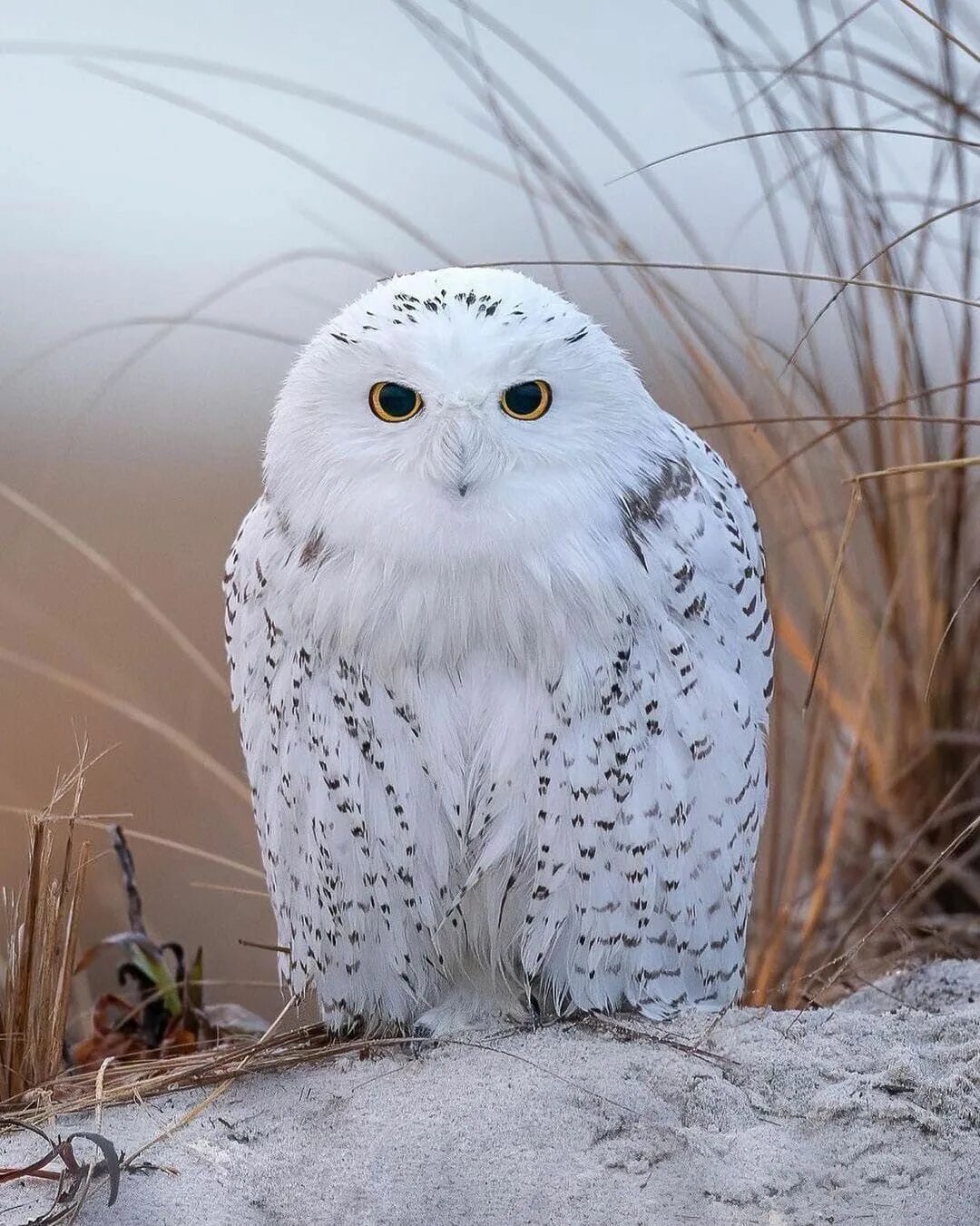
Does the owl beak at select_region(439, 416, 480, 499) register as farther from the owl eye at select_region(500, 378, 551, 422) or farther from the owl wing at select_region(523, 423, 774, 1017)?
the owl wing at select_region(523, 423, 774, 1017)

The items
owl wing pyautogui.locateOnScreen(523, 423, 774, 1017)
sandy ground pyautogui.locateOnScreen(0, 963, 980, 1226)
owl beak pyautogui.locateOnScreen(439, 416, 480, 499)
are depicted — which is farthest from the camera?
owl wing pyautogui.locateOnScreen(523, 423, 774, 1017)

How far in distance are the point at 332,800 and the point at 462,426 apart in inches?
20.0

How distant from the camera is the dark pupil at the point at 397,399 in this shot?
62.8 inches

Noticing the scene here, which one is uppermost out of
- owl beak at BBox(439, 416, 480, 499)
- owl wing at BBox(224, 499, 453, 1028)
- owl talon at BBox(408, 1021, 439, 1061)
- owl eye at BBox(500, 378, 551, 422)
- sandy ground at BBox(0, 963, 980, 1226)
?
owl eye at BBox(500, 378, 551, 422)

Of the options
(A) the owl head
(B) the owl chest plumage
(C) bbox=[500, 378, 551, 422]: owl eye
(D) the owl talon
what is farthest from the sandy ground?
(C) bbox=[500, 378, 551, 422]: owl eye

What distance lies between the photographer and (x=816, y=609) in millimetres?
2725

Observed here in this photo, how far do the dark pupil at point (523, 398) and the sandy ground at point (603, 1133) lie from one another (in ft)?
2.50

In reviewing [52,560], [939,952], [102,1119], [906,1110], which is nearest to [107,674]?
[52,560]

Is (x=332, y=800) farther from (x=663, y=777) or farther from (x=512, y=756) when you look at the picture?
(x=663, y=777)

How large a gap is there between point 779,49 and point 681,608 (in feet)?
4.34

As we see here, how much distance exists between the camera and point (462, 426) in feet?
5.06

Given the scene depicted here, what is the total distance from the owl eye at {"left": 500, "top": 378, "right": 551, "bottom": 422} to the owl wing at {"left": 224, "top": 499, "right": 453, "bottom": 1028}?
1.01ft

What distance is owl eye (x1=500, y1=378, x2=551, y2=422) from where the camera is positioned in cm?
159

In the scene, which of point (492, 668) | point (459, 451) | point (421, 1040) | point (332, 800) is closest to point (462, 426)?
point (459, 451)
